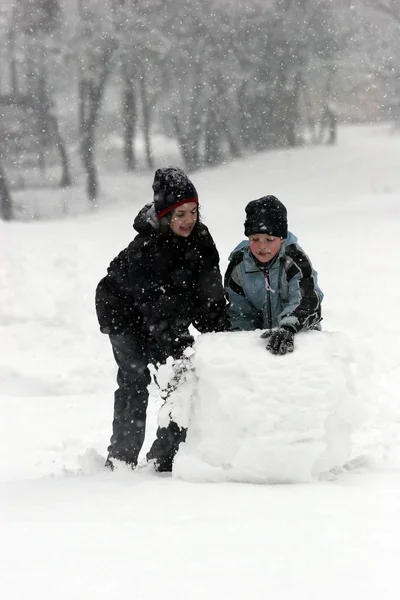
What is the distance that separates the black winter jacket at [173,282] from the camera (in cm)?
354

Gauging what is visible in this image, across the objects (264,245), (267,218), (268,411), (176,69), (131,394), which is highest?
(176,69)

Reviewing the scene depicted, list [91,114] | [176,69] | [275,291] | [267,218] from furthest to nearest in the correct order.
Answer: [176,69], [91,114], [275,291], [267,218]

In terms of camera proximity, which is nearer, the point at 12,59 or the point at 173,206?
the point at 173,206

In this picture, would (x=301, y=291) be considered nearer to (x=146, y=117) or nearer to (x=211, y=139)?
(x=211, y=139)

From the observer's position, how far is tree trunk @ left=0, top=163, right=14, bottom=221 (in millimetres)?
25594

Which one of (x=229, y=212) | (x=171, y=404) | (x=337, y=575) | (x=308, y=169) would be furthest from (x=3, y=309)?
(x=308, y=169)

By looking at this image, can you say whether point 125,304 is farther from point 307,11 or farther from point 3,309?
point 307,11

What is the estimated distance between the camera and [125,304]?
3.98 metres

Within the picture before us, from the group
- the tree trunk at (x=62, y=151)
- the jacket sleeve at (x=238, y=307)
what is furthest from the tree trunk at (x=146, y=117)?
the jacket sleeve at (x=238, y=307)

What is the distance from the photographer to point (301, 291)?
3.53m

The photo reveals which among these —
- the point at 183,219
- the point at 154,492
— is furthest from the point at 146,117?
the point at 154,492

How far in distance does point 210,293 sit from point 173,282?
0.18m

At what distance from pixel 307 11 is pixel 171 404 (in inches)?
1100

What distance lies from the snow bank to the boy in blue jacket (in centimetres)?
19
